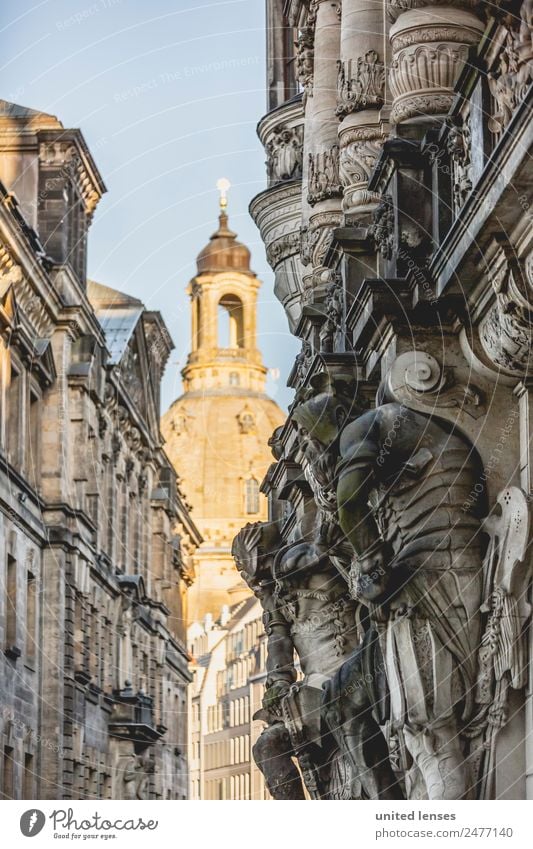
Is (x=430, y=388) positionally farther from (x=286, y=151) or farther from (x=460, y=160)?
(x=286, y=151)

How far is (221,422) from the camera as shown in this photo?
123 meters

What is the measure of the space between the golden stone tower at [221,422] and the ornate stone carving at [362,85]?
8781 cm

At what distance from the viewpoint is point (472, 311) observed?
17.0 metres

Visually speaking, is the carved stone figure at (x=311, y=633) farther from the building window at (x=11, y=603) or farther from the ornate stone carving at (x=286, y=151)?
the building window at (x=11, y=603)

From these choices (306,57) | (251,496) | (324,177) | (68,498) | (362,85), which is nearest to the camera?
(362,85)

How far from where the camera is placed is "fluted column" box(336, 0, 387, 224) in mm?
23000

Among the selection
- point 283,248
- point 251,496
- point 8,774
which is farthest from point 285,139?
point 251,496

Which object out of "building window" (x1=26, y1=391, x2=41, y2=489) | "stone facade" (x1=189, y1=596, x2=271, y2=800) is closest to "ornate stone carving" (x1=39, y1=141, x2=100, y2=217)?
"building window" (x1=26, y1=391, x2=41, y2=489)

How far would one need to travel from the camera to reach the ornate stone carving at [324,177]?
2681 cm

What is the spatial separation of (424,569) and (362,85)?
25.2 feet

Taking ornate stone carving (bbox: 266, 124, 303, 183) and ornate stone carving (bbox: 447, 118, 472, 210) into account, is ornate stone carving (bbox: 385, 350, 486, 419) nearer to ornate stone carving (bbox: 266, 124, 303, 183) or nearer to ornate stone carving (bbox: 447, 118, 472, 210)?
ornate stone carving (bbox: 447, 118, 472, 210)

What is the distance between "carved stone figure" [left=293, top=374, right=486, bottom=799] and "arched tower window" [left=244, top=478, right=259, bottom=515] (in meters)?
120

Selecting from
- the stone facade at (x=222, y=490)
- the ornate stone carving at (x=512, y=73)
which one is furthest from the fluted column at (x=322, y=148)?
the stone facade at (x=222, y=490)
